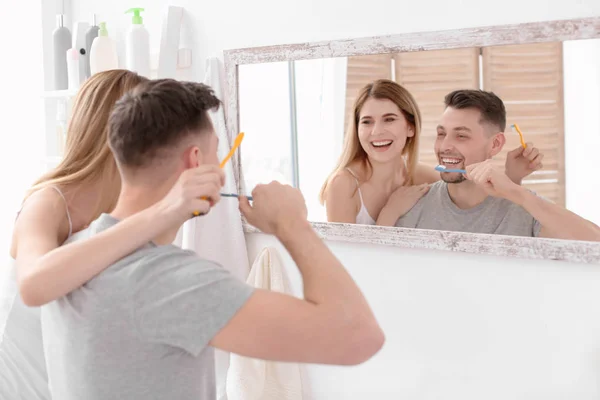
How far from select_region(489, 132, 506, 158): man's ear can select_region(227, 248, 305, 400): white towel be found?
768 millimetres

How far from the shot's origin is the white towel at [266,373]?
1963 mm

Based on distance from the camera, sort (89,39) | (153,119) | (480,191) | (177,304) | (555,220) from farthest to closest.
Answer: (89,39), (480,191), (555,220), (153,119), (177,304)

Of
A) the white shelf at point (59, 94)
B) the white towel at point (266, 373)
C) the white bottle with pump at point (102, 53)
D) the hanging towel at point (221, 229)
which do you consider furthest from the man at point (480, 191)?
the white shelf at point (59, 94)

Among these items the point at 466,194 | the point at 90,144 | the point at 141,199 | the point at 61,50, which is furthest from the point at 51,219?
the point at 61,50

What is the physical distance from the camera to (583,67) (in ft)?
4.69

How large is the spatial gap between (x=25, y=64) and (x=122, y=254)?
1.98m

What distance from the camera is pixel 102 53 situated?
222cm

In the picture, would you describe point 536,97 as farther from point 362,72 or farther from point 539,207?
point 362,72

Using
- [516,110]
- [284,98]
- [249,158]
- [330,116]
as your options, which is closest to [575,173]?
[516,110]

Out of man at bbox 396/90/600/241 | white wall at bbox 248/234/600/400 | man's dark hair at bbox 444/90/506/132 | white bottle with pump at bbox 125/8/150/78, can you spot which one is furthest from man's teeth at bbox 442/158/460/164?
white bottle with pump at bbox 125/8/150/78

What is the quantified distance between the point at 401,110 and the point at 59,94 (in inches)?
50.8

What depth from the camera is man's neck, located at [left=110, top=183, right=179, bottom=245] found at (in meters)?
1.08

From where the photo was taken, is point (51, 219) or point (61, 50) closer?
point (51, 219)

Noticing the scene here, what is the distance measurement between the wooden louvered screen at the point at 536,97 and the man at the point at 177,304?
27.6 inches
